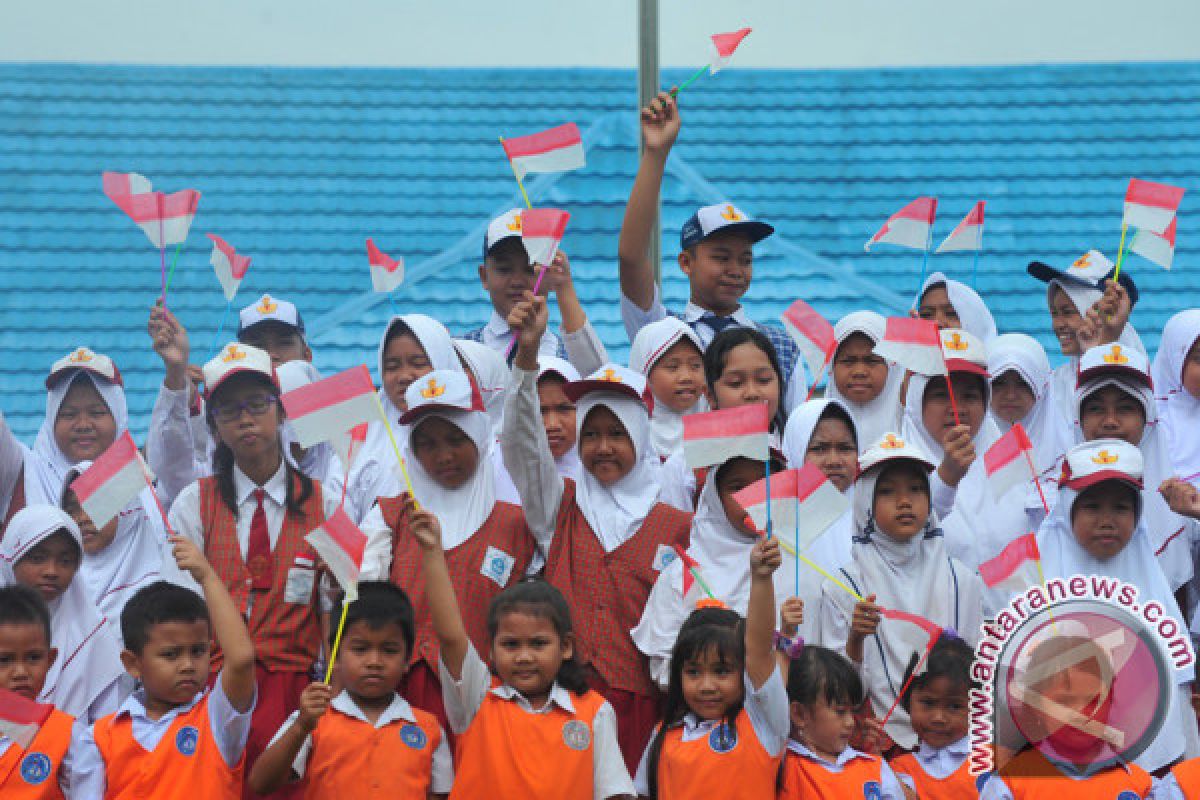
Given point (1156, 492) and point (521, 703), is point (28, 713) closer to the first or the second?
point (521, 703)

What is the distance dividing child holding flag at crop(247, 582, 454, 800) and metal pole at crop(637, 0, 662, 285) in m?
2.65

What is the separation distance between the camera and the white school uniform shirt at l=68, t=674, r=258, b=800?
507 cm

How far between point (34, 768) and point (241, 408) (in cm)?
147

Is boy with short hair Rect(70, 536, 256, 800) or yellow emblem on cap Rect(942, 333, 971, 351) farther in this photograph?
yellow emblem on cap Rect(942, 333, 971, 351)

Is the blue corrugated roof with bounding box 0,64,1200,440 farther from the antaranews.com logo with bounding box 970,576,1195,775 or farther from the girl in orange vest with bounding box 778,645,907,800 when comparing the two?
the antaranews.com logo with bounding box 970,576,1195,775

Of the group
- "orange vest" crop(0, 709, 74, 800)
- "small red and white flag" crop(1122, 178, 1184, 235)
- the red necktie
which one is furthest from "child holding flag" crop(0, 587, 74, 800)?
"small red and white flag" crop(1122, 178, 1184, 235)

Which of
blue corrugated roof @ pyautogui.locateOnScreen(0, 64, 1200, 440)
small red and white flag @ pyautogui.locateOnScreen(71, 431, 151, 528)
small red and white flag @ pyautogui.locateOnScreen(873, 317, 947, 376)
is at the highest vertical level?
blue corrugated roof @ pyautogui.locateOnScreen(0, 64, 1200, 440)

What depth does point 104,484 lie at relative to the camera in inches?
212

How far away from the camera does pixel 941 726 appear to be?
536cm

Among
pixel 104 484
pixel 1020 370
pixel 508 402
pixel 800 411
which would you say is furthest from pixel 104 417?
pixel 1020 370

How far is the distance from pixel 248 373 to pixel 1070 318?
3.54 meters

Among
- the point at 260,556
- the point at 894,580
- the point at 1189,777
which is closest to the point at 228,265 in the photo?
the point at 260,556

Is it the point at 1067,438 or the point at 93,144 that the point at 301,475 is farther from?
→ the point at 93,144

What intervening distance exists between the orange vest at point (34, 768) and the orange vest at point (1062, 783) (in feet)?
8.86
